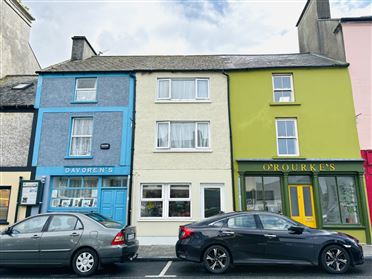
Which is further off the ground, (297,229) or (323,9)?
(323,9)

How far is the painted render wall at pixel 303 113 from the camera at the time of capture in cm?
1260

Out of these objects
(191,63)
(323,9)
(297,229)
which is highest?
(323,9)

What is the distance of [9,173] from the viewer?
12539 mm

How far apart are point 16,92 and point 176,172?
9.88 m

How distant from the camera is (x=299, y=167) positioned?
1230 cm

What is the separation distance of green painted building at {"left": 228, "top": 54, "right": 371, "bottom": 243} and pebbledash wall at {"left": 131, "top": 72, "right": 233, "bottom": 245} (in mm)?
701

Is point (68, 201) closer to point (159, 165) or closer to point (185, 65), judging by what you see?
point (159, 165)

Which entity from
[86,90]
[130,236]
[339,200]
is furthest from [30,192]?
[339,200]

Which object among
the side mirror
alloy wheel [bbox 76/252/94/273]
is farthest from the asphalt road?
the side mirror

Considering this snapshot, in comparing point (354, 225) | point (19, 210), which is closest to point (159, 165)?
point (19, 210)

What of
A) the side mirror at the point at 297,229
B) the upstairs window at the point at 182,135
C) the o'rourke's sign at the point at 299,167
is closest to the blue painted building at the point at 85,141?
the upstairs window at the point at 182,135

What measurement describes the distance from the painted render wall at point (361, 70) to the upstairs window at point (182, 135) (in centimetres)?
720

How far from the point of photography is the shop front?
1239 centimetres

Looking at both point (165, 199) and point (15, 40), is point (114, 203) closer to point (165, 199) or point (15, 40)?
point (165, 199)
